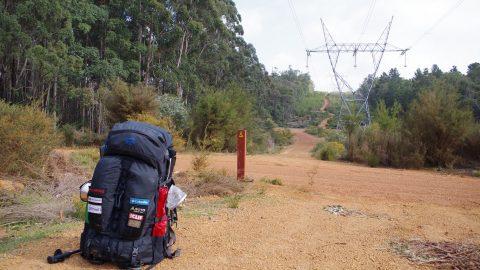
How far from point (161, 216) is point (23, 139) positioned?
6294mm

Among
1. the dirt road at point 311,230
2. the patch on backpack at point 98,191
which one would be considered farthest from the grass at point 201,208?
the patch on backpack at point 98,191

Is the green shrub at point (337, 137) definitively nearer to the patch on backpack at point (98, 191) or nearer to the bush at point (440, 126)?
the bush at point (440, 126)

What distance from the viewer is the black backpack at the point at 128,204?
4082 mm

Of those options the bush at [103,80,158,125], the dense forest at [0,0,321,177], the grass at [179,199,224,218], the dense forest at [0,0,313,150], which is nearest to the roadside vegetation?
the dense forest at [0,0,321,177]

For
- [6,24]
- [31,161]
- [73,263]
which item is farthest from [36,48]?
[73,263]

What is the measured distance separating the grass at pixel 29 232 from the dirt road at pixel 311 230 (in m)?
0.21

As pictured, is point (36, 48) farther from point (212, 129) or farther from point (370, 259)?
point (370, 259)

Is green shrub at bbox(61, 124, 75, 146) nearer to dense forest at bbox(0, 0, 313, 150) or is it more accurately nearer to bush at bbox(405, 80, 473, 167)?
dense forest at bbox(0, 0, 313, 150)

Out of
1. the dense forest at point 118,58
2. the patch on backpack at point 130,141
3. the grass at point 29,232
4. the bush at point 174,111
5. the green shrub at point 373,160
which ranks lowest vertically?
the grass at point 29,232

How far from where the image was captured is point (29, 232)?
221 inches

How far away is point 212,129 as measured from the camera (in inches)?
815

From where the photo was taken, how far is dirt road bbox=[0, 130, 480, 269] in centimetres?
448

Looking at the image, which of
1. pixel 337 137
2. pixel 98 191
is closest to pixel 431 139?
pixel 98 191

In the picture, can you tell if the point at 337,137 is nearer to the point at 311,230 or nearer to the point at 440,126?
the point at 440,126
